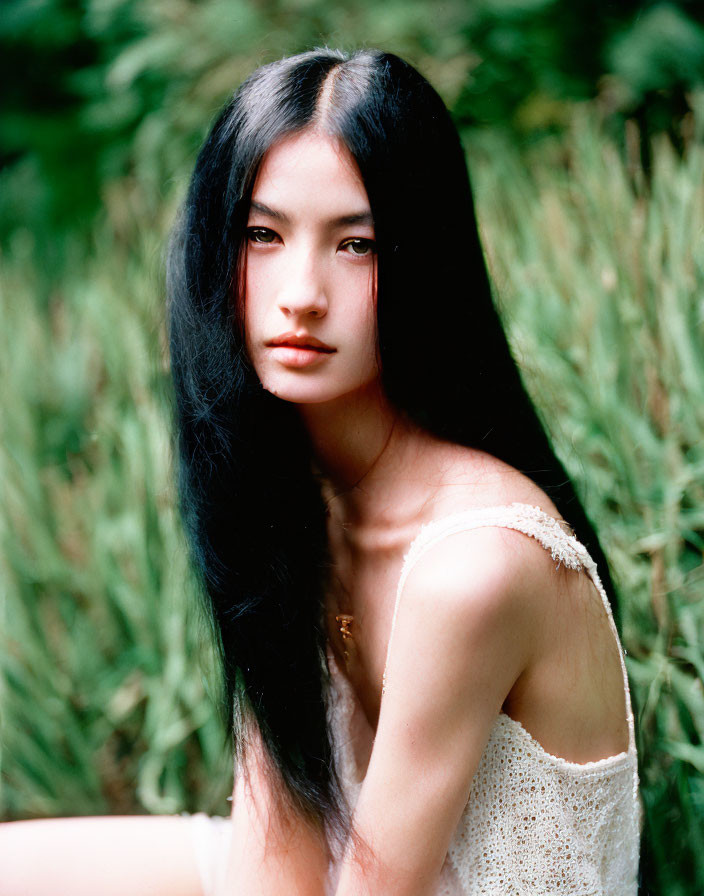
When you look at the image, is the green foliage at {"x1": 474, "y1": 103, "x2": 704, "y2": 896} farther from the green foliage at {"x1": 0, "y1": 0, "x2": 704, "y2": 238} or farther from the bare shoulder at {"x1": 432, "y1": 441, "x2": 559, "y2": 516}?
the bare shoulder at {"x1": 432, "y1": 441, "x2": 559, "y2": 516}

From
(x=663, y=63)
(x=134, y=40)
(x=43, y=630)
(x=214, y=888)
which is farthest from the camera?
(x=134, y=40)

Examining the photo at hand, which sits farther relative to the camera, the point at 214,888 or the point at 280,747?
the point at 214,888

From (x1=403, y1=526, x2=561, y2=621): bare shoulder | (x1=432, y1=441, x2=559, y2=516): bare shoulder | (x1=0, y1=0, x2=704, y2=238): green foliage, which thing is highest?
(x1=0, y1=0, x2=704, y2=238): green foliage

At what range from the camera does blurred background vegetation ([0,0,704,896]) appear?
6.60 ft

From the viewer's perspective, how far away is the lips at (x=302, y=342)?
126 centimetres

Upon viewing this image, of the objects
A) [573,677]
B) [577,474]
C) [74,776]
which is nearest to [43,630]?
[74,776]

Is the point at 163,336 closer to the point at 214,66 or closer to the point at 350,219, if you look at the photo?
the point at 350,219

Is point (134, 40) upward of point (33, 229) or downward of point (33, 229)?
upward

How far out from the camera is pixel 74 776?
7.38 ft

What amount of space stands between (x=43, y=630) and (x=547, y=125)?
7.70 ft

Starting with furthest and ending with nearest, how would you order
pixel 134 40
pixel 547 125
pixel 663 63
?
1. pixel 134 40
2. pixel 547 125
3. pixel 663 63

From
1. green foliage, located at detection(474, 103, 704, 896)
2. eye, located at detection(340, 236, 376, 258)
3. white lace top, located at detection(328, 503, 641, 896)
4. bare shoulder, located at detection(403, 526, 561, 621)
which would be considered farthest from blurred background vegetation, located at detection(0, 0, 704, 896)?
bare shoulder, located at detection(403, 526, 561, 621)

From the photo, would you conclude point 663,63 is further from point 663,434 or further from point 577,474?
point 577,474

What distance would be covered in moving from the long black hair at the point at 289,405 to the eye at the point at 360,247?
0.02 meters
